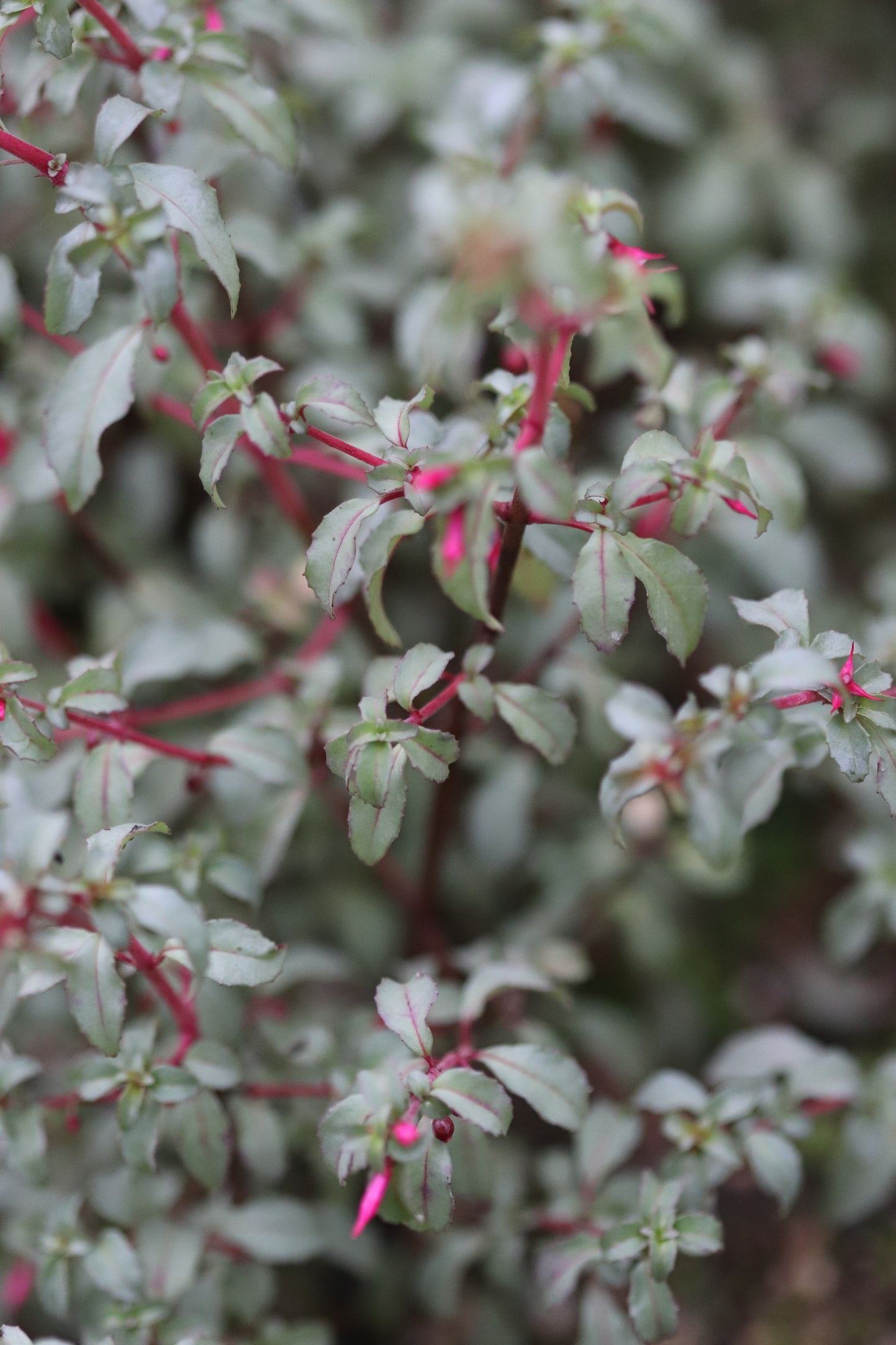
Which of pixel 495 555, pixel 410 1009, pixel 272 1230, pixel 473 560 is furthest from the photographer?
pixel 272 1230

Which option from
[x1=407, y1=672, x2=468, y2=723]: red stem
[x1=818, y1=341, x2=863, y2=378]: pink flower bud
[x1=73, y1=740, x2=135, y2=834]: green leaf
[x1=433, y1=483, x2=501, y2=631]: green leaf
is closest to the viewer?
[x1=433, y1=483, x2=501, y2=631]: green leaf

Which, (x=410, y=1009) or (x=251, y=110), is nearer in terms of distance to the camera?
(x=410, y=1009)

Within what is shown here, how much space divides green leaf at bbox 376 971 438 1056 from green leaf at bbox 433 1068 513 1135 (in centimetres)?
4

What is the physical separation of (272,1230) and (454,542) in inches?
36.4

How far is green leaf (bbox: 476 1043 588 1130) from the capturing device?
1.10 meters

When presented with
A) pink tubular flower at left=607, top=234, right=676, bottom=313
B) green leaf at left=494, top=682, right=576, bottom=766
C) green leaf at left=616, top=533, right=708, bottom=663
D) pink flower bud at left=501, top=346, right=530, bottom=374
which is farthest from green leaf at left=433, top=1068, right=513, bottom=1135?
pink flower bud at left=501, top=346, right=530, bottom=374

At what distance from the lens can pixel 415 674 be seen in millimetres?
1023

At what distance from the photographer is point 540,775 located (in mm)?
1898

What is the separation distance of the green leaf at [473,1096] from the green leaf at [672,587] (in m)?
0.39

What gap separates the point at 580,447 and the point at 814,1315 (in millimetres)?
1461

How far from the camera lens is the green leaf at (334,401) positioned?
1007 mm

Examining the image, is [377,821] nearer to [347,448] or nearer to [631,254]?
[347,448]

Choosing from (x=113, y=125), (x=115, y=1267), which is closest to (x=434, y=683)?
(x=113, y=125)

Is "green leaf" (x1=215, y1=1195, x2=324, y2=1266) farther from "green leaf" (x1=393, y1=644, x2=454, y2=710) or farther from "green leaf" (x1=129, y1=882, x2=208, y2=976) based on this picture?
"green leaf" (x1=393, y1=644, x2=454, y2=710)
